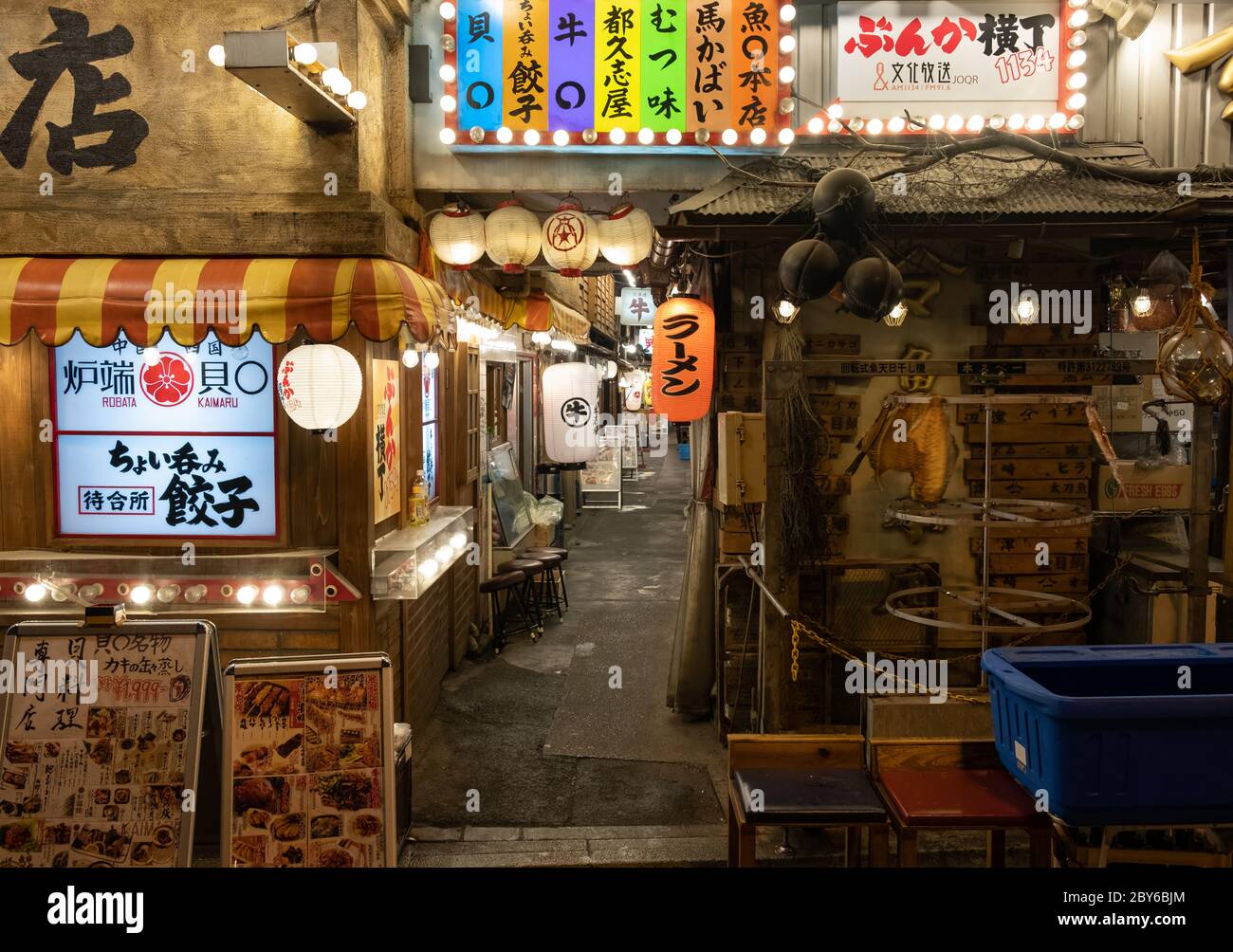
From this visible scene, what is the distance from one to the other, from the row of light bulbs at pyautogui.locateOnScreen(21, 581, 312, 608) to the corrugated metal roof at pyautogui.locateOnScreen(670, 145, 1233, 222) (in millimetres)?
4665

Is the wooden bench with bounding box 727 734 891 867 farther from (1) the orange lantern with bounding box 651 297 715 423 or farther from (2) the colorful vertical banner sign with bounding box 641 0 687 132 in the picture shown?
(2) the colorful vertical banner sign with bounding box 641 0 687 132

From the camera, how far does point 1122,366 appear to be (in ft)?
23.2

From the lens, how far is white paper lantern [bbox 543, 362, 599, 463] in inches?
516

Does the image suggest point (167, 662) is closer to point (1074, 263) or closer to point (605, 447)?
point (1074, 263)

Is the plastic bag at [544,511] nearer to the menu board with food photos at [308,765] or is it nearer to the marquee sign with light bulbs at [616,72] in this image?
the marquee sign with light bulbs at [616,72]

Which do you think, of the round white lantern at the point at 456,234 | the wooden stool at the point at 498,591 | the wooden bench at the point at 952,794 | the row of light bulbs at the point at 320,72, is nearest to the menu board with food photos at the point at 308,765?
the wooden bench at the point at 952,794

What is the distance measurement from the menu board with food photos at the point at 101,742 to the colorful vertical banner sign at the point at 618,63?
20.3 ft

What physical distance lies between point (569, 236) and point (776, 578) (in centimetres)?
415

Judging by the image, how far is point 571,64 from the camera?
852 cm

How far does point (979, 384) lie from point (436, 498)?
6305mm

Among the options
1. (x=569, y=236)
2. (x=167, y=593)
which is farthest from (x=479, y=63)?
(x=167, y=593)

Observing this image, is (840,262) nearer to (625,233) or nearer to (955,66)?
(625,233)

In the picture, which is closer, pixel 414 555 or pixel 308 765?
pixel 308 765
